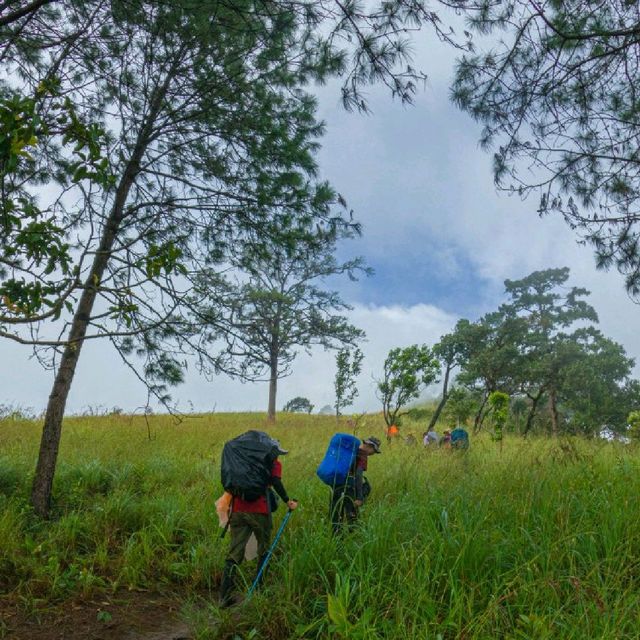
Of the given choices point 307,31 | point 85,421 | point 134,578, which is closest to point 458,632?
point 134,578

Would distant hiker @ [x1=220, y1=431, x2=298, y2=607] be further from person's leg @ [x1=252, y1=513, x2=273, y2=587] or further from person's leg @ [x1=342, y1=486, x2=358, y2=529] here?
person's leg @ [x1=342, y1=486, x2=358, y2=529]

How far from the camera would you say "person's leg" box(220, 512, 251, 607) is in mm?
4426

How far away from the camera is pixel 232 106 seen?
6.98m

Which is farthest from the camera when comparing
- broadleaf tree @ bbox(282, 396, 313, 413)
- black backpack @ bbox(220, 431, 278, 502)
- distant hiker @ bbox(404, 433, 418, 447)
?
broadleaf tree @ bbox(282, 396, 313, 413)

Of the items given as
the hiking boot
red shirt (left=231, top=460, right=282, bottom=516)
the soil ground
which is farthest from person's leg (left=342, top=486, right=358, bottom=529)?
the soil ground

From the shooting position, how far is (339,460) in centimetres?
521

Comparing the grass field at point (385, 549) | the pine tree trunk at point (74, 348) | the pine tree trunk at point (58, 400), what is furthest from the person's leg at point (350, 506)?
the pine tree trunk at point (58, 400)

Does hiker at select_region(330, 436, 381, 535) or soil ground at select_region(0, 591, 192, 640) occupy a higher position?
hiker at select_region(330, 436, 381, 535)

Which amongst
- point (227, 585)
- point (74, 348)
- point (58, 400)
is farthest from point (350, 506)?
point (58, 400)

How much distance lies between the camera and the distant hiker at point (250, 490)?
4555 millimetres

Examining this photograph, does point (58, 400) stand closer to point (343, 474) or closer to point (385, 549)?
point (343, 474)

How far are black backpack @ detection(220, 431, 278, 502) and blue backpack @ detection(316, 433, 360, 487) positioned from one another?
78 cm

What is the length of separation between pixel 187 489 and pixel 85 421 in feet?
26.6

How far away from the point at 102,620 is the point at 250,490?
170cm
